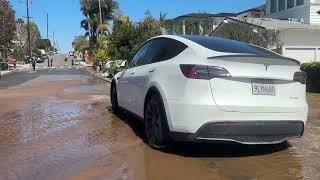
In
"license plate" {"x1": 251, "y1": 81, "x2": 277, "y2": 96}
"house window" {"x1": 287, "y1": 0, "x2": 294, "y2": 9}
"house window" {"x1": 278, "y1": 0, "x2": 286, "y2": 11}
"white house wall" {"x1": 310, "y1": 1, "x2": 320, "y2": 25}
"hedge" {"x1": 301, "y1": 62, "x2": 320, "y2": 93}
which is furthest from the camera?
"house window" {"x1": 278, "y1": 0, "x2": 286, "y2": 11}

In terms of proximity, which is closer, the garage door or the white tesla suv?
the white tesla suv

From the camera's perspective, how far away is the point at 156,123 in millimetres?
7637

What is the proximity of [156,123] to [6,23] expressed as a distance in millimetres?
47800

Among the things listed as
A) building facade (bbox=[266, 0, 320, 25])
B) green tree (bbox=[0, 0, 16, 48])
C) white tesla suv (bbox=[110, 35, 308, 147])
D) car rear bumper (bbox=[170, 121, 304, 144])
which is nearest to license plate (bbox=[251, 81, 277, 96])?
white tesla suv (bbox=[110, 35, 308, 147])

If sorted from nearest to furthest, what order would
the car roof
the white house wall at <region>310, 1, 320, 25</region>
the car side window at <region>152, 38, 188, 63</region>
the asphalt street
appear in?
the car roof, the car side window at <region>152, 38, 188, 63</region>, the asphalt street, the white house wall at <region>310, 1, 320, 25</region>

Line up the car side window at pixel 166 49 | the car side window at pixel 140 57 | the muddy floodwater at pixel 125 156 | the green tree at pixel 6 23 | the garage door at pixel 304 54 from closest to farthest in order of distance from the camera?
the muddy floodwater at pixel 125 156 < the car side window at pixel 166 49 < the car side window at pixel 140 57 < the garage door at pixel 304 54 < the green tree at pixel 6 23

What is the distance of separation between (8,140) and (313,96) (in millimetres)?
10550

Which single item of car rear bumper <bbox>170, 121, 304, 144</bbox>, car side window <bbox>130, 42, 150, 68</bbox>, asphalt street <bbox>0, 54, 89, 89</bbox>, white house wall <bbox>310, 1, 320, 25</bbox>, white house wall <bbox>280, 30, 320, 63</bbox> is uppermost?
white house wall <bbox>310, 1, 320, 25</bbox>

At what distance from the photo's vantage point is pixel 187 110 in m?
6.88

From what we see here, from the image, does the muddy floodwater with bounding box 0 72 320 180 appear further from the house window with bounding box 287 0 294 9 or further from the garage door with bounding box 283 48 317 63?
the house window with bounding box 287 0 294 9

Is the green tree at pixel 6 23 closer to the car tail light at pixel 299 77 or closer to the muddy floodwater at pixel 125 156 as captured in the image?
the muddy floodwater at pixel 125 156

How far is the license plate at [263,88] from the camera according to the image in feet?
22.8

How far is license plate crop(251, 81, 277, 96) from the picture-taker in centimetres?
695

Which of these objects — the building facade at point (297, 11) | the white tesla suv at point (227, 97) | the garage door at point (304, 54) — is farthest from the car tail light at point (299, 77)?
the building facade at point (297, 11)
